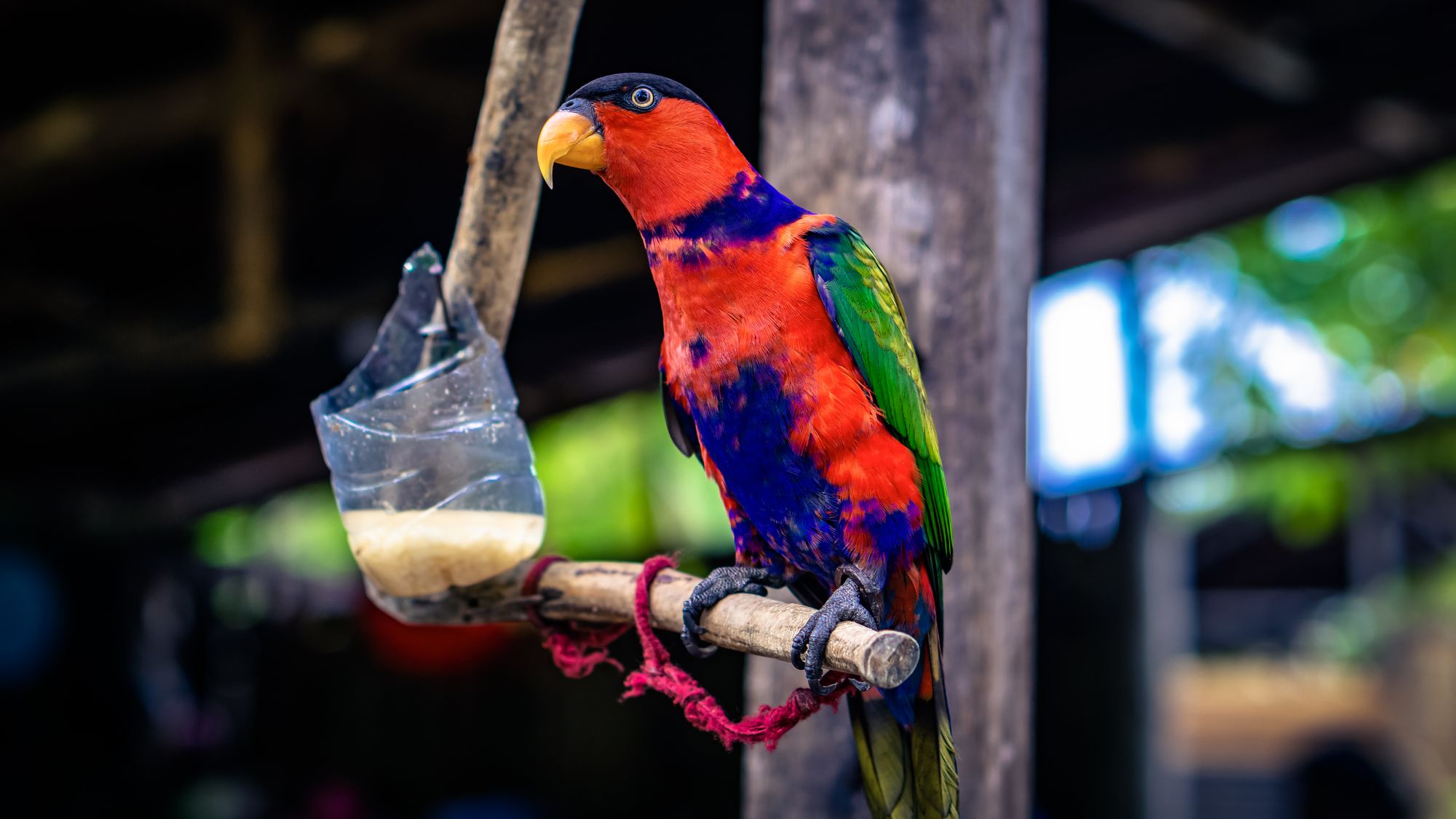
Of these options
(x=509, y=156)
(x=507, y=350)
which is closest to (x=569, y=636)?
(x=509, y=156)

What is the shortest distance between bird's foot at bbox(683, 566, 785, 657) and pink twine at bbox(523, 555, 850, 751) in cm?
4

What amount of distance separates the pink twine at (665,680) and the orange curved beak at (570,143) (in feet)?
1.82

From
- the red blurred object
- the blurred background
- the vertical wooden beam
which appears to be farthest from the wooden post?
the red blurred object

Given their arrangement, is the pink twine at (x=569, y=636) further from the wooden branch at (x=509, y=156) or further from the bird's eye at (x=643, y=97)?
the bird's eye at (x=643, y=97)

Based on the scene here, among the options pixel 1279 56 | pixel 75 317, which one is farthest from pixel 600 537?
pixel 1279 56

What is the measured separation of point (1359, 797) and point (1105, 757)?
90 cm

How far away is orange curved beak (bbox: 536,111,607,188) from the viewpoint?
1085 mm

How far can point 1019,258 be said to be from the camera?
1538 millimetres

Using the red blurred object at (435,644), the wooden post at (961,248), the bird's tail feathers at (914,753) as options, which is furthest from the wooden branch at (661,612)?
the red blurred object at (435,644)

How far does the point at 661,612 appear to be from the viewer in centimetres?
138

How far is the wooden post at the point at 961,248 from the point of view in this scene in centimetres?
146

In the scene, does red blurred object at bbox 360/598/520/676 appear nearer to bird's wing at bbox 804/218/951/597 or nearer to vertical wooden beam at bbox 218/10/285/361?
vertical wooden beam at bbox 218/10/285/361

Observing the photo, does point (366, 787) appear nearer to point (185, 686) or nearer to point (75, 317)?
point (185, 686)

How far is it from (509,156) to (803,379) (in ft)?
2.06
